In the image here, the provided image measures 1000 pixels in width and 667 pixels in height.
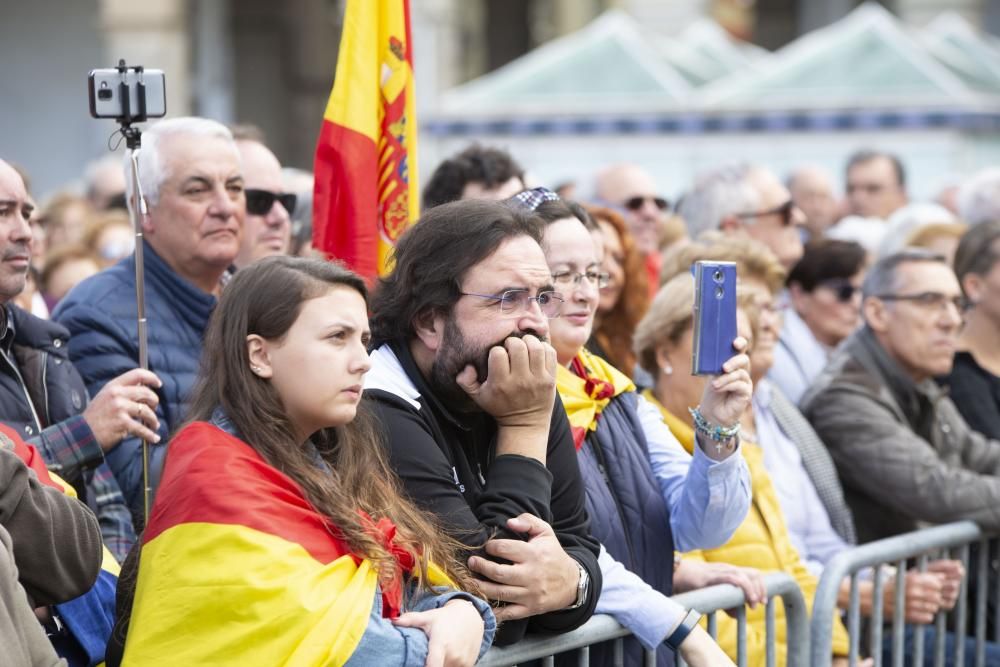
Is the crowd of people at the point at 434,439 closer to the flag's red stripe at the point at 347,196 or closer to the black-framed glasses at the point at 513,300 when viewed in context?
the black-framed glasses at the point at 513,300

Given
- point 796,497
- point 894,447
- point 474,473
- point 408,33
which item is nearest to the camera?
point 474,473

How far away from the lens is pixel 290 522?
307 cm

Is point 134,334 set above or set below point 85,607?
above

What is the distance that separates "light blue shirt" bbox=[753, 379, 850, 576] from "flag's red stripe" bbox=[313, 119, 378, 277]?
1.58m

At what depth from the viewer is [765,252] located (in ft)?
19.5

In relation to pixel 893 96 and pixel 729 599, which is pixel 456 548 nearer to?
pixel 729 599

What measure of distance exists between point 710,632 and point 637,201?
381 cm

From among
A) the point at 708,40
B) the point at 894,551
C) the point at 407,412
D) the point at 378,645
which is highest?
the point at 708,40

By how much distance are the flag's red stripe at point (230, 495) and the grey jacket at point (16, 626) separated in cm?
27

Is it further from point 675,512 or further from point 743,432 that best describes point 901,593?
point 675,512

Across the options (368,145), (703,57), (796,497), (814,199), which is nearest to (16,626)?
(368,145)

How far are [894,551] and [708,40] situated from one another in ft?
49.5

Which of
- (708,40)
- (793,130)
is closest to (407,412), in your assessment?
(793,130)

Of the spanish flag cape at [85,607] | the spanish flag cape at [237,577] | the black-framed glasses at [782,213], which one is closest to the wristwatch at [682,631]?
the spanish flag cape at [237,577]
